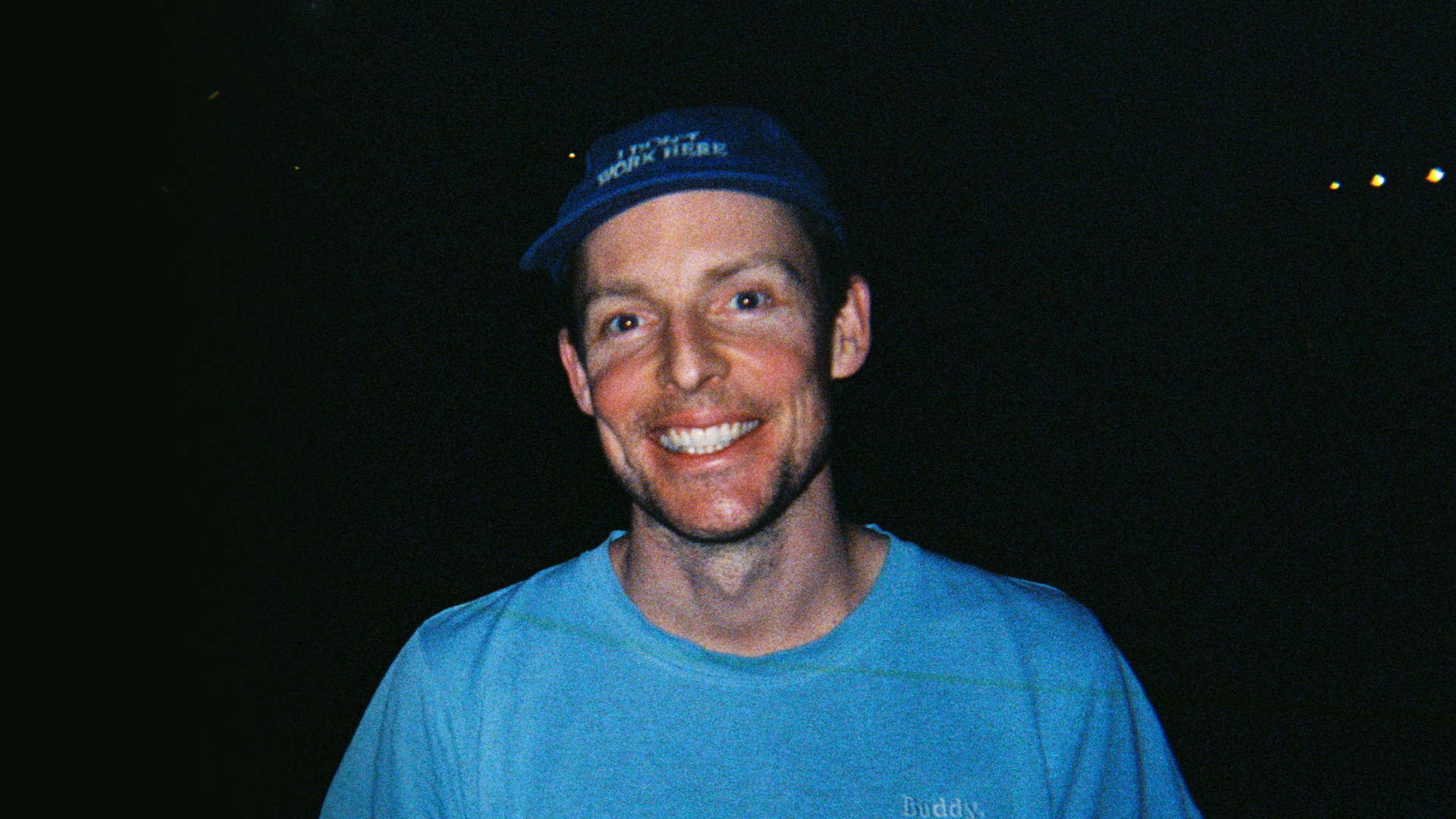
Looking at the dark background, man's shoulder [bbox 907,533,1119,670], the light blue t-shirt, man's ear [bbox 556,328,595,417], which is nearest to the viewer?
the light blue t-shirt

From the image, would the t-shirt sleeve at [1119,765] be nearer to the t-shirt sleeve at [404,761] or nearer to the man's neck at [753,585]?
the man's neck at [753,585]

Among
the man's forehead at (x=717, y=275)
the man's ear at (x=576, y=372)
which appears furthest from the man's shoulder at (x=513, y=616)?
the man's forehead at (x=717, y=275)

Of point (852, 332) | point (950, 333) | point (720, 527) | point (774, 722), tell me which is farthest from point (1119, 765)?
point (950, 333)

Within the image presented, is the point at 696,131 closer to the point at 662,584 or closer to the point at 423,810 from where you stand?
the point at 662,584

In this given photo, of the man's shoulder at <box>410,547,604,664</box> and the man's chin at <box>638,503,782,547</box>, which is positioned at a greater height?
the man's chin at <box>638,503,782,547</box>

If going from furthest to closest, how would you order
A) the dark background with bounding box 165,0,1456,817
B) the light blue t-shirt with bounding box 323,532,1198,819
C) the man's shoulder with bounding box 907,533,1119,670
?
the dark background with bounding box 165,0,1456,817 < the man's shoulder with bounding box 907,533,1119,670 < the light blue t-shirt with bounding box 323,532,1198,819

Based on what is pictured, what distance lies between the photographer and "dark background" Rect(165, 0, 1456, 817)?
3477mm

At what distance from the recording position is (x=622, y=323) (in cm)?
127

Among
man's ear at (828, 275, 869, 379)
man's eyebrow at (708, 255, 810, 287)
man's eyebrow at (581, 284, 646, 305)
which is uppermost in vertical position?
man's eyebrow at (708, 255, 810, 287)

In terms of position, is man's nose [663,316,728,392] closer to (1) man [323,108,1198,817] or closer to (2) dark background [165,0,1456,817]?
(1) man [323,108,1198,817]

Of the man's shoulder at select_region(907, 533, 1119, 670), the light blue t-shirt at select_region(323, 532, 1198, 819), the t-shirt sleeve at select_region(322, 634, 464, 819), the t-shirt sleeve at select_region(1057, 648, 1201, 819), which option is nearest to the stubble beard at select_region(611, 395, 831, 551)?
the light blue t-shirt at select_region(323, 532, 1198, 819)

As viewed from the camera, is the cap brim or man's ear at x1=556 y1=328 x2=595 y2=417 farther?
man's ear at x1=556 y1=328 x2=595 y2=417

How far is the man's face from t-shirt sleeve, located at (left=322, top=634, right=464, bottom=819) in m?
0.59

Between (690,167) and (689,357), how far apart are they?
1.28 feet
